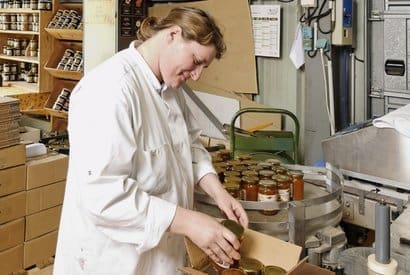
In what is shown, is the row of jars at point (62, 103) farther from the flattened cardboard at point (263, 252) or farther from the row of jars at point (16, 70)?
the flattened cardboard at point (263, 252)

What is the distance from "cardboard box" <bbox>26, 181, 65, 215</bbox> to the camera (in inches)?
110

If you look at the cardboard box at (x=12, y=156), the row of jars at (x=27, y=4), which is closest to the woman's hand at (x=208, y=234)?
the cardboard box at (x=12, y=156)

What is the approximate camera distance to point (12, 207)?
268cm

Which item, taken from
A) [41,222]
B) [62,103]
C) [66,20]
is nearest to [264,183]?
[41,222]

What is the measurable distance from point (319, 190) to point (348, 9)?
5.18 feet

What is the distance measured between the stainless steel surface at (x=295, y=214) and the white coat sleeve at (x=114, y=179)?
1.46ft

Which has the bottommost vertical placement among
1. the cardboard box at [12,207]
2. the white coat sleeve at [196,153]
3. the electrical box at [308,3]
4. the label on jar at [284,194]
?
the cardboard box at [12,207]

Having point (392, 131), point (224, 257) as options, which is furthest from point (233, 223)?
point (392, 131)

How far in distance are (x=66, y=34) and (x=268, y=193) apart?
378cm

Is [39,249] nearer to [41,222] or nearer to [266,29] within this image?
[41,222]

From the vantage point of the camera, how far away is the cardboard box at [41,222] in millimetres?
2785

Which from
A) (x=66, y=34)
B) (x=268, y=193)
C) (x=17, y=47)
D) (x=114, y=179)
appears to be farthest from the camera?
(x=17, y=47)

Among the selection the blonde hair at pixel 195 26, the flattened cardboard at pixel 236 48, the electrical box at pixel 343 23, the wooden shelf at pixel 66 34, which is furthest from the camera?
the wooden shelf at pixel 66 34

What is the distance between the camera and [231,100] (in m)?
3.90
